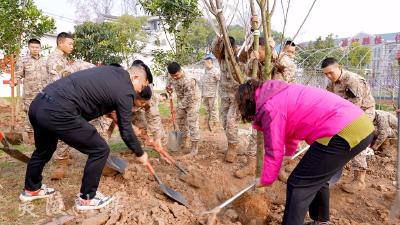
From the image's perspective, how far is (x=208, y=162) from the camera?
5227 mm

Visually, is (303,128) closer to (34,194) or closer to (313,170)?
(313,170)

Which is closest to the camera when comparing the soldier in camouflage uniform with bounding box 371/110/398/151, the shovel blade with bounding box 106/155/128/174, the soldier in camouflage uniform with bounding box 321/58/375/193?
the shovel blade with bounding box 106/155/128/174

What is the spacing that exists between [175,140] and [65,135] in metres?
2.76

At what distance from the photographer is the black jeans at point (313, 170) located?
2541 mm

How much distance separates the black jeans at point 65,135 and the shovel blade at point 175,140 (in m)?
2.41

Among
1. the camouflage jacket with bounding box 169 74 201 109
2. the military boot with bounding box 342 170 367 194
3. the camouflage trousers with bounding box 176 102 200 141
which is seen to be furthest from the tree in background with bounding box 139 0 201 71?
the military boot with bounding box 342 170 367 194

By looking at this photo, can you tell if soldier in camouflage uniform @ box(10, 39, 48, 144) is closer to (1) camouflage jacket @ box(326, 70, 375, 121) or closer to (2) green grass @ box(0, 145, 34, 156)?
(2) green grass @ box(0, 145, 34, 156)

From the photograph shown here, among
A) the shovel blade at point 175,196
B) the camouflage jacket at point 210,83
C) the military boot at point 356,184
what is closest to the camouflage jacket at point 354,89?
the military boot at point 356,184

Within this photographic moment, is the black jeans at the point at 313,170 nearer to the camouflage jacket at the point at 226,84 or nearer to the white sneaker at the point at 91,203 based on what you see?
the white sneaker at the point at 91,203

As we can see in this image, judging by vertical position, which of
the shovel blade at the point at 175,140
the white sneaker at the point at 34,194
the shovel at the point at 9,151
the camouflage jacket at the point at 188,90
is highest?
the camouflage jacket at the point at 188,90

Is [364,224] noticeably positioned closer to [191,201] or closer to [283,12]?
[191,201]

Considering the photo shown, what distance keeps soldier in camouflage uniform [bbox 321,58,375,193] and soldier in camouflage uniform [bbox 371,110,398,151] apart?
1660mm

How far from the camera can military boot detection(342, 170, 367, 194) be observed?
4.39 meters

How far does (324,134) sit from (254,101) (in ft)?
1.80
